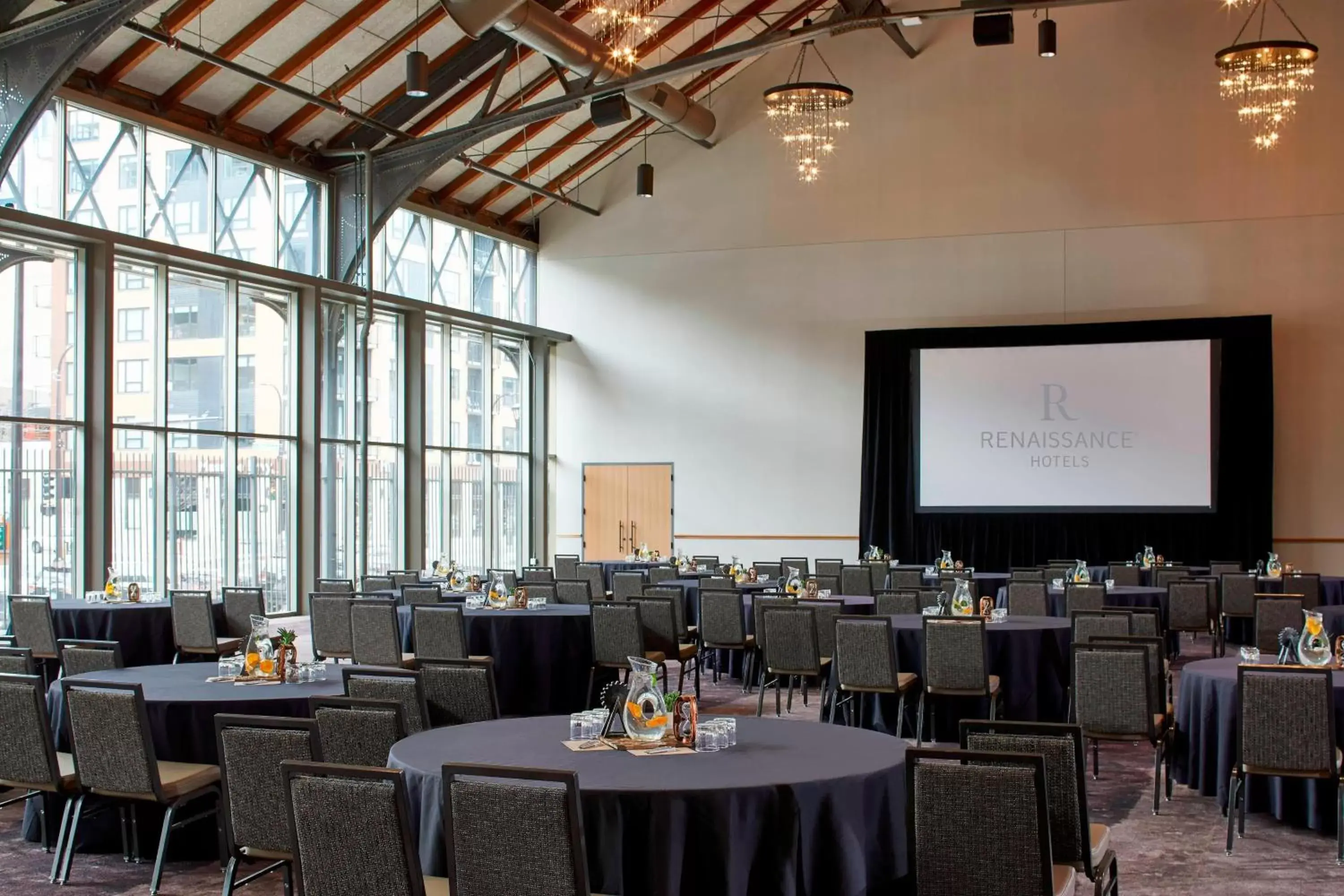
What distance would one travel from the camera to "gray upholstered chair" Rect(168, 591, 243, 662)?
31.8 feet

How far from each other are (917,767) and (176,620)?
25.0 ft

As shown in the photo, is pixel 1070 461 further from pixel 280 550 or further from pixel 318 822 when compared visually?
pixel 318 822

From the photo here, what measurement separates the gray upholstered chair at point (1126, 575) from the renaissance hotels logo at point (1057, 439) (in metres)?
3.64

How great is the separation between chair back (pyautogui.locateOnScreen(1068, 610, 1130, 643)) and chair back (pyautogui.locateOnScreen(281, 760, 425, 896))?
17.5ft

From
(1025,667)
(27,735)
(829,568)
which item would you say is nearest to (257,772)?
(27,735)

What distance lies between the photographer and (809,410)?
19.0 meters

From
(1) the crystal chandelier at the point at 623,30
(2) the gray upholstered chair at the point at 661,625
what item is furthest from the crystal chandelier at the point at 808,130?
(2) the gray upholstered chair at the point at 661,625

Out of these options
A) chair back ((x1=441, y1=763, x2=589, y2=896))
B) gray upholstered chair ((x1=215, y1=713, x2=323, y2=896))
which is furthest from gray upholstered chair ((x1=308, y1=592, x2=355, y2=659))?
chair back ((x1=441, y1=763, x2=589, y2=896))

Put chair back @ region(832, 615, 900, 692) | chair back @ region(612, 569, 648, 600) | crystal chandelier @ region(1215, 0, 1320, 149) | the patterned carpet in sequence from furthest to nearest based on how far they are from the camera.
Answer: crystal chandelier @ region(1215, 0, 1320, 149), chair back @ region(612, 569, 648, 600), chair back @ region(832, 615, 900, 692), the patterned carpet

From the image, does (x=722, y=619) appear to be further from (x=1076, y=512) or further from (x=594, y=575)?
(x=1076, y=512)

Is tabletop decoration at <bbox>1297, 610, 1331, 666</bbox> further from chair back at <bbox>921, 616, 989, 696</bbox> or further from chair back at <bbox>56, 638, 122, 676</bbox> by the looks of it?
chair back at <bbox>56, 638, 122, 676</bbox>

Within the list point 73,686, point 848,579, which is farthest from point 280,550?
point 73,686

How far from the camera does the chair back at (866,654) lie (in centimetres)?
773

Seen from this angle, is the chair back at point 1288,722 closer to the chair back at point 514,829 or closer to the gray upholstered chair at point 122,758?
the chair back at point 514,829
